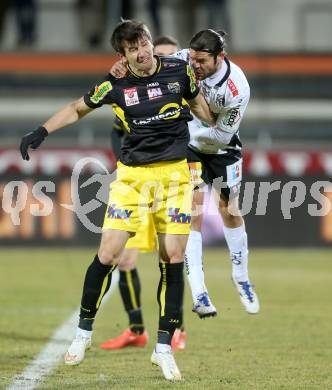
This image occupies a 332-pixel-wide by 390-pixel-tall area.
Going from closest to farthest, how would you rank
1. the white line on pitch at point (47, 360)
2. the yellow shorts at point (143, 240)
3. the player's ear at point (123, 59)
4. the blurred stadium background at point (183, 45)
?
the white line on pitch at point (47, 360), the player's ear at point (123, 59), the yellow shorts at point (143, 240), the blurred stadium background at point (183, 45)

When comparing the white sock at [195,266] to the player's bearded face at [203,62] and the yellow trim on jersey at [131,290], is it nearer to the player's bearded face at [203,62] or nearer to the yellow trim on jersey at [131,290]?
the yellow trim on jersey at [131,290]

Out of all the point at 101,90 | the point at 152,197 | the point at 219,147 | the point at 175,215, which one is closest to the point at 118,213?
the point at 152,197

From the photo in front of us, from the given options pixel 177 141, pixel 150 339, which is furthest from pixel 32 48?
pixel 177 141

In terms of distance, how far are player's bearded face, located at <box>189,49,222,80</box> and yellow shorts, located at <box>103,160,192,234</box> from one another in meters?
0.70

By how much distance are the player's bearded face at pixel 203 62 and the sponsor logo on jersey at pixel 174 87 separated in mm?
430

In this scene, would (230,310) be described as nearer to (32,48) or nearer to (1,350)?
(1,350)

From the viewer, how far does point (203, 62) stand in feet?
24.3

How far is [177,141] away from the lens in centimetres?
716

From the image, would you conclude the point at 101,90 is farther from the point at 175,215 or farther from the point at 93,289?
the point at 93,289

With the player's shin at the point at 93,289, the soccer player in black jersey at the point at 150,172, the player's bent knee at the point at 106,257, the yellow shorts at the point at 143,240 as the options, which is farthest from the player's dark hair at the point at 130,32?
the yellow shorts at the point at 143,240

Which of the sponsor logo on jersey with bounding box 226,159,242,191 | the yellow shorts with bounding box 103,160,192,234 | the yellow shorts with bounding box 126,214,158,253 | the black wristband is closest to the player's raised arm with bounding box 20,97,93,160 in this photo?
the black wristband

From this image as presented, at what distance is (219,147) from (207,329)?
7.26 feet

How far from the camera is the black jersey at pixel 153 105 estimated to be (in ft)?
23.0

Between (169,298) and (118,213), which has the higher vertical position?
(118,213)
